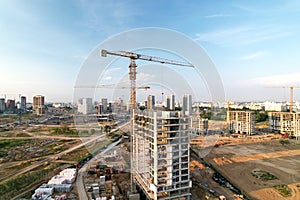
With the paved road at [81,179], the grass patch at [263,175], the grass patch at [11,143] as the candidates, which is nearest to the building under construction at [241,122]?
the grass patch at [263,175]

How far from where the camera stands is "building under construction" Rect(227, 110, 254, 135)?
13273 mm

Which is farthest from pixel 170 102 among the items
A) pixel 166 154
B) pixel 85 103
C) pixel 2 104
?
pixel 2 104

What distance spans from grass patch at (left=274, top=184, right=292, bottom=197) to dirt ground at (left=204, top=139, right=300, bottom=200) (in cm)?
8

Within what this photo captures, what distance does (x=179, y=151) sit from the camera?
12.9 ft

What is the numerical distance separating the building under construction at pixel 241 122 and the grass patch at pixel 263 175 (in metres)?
7.53

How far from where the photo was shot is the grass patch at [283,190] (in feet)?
16.4

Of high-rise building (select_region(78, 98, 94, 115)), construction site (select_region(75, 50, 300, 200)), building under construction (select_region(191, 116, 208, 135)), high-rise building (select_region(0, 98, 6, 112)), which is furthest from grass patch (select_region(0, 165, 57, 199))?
high-rise building (select_region(0, 98, 6, 112))

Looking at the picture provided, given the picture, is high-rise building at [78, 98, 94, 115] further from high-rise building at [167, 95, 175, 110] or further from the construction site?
high-rise building at [167, 95, 175, 110]

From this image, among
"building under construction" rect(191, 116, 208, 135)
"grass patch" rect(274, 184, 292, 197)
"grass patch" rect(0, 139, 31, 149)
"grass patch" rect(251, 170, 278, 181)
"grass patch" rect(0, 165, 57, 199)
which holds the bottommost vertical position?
"grass patch" rect(274, 184, 292, 197)

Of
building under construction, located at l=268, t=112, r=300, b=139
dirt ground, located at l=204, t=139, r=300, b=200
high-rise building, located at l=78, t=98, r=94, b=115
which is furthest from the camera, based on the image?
building under construction, located at l=268, t=112, r=300, b=139

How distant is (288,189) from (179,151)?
3.87 m

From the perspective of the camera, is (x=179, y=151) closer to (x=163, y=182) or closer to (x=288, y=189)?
(x=163, y=182)

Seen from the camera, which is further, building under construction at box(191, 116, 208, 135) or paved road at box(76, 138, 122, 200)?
building under construction at box(191, 116, 208, 135)

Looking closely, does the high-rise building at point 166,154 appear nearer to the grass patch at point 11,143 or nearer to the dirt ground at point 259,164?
the dirt ground at point 259,164
